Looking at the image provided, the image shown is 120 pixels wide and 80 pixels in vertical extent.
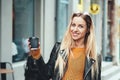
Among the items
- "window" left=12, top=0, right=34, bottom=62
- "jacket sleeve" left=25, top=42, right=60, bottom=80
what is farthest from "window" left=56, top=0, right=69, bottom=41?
"jacket sleeve" left=25, top=42, right=60, bottom=80

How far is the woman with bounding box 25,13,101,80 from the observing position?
3084mm

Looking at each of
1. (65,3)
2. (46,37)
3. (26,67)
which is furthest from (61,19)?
(26,67)

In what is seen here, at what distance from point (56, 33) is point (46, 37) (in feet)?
2.59

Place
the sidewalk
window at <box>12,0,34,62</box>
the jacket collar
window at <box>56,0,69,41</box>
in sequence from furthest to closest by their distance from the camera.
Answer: the sidewalk < window at <box>56,0,69,41</box> < window at <box>12,0,34,62</box> < the jacket collar

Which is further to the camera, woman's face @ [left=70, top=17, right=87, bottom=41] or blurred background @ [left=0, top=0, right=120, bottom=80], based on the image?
blurred background @ [left=0, top=0, right=120, bottom=80]

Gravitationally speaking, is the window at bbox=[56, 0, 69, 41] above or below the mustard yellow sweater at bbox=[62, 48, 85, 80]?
above

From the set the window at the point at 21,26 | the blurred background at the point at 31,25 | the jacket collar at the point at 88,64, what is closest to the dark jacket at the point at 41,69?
the jacket collar at the point at 88,64

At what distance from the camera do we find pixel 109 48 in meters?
18.6

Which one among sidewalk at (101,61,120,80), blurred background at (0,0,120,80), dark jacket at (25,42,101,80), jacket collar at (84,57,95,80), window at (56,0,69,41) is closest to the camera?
jacket collar at (84,57,95,80)

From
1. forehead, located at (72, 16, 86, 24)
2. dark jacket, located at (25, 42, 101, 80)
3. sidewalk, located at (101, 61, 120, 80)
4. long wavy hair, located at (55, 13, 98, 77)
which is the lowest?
sidewalk, located at (101, 61, 120, 80)

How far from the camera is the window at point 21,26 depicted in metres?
9.36

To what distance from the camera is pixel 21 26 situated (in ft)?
32.2

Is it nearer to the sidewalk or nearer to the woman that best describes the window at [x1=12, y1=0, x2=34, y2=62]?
the sidewalk

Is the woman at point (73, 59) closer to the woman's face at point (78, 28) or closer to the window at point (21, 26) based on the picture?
the woman's face at point (78, 28)
